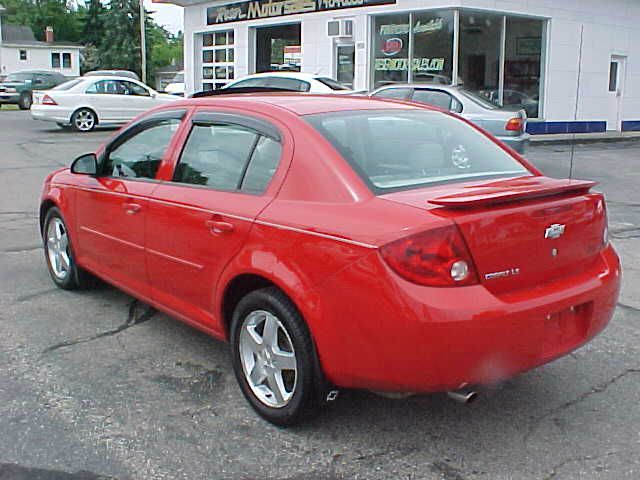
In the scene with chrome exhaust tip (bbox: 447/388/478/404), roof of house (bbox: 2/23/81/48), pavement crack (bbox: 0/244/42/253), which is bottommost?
pavement crack (bbox: 0/244/42/253)

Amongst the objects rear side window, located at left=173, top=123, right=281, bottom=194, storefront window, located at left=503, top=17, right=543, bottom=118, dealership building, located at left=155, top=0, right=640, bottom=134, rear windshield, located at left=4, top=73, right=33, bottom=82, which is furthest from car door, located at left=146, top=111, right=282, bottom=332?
rear windshield, located at left=4, top=73, right=33, bottom=82

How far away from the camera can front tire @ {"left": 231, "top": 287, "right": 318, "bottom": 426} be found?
3.60m

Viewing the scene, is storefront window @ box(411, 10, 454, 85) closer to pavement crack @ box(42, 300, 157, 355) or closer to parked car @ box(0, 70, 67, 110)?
pavement crack @ box(42, 300, 157, 355)

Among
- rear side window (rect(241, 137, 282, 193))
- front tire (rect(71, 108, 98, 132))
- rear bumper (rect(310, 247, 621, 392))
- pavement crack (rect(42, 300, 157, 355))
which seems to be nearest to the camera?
rear bumper (rect(310, 247, 621, 392))

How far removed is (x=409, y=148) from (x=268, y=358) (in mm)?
1319

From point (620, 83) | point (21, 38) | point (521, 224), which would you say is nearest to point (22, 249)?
point (521, 224)

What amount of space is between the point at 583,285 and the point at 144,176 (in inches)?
107

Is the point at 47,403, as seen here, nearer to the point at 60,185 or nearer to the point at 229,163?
the point at 229,163

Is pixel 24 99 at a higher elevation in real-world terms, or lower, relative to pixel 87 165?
higher

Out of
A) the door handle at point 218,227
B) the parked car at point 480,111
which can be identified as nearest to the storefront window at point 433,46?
the parked car at point 480,111

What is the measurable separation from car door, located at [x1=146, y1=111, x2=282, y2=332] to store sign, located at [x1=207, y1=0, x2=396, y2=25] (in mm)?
16404

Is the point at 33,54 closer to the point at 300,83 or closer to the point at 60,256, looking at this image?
the point at 300,83

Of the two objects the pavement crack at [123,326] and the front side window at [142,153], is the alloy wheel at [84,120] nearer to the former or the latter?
the pavement crack at [123,326]

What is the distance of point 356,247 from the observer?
3316mm
